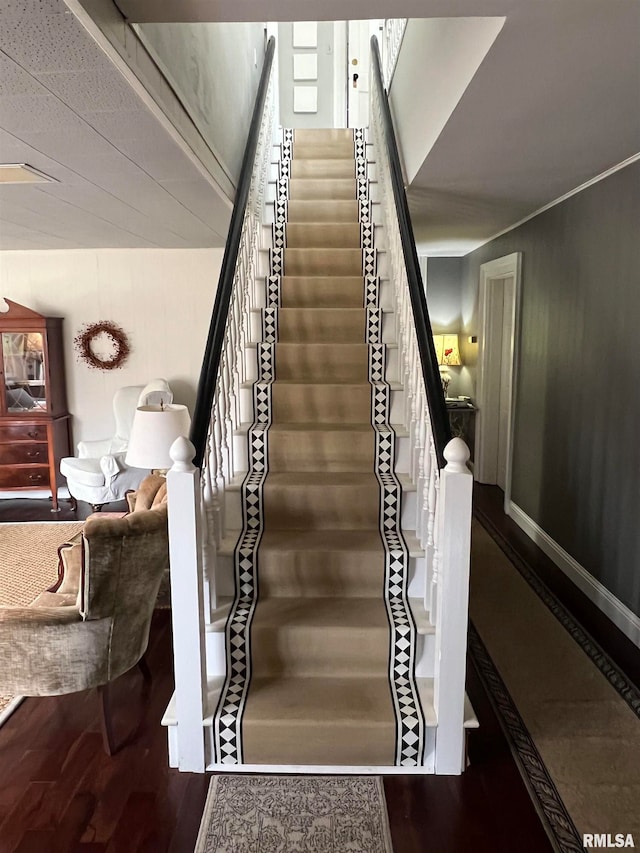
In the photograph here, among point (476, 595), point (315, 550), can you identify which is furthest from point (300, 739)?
point (476, 595)

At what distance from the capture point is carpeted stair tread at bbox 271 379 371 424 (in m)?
3.34

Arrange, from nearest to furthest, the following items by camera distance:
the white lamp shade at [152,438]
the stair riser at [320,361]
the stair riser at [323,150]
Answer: the white lamp shade at [152,438], the stair riser at [320,361], the stair riser at [323,150]

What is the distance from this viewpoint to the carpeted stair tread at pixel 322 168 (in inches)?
198

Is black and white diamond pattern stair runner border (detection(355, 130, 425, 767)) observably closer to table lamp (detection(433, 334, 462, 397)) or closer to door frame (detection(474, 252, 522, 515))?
door frame (detection(474, 252, 522, 515))

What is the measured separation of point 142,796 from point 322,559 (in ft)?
3.55

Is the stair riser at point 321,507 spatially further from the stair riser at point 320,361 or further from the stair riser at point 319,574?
the stair riser at point 320,361

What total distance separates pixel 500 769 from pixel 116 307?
514 centimetres

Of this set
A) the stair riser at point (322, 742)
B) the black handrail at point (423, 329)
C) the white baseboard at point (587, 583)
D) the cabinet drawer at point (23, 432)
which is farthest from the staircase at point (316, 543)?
the cabinet drawer at point (23, 432)

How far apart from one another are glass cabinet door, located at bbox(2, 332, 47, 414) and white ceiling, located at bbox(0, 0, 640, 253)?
62.0 inches

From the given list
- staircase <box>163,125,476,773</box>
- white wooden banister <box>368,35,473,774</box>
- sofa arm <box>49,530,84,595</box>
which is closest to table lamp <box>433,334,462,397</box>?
staircase <box>163,125,476,773</box>

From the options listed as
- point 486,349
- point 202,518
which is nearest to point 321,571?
point 202,518

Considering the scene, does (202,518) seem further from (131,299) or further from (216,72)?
(131,299)

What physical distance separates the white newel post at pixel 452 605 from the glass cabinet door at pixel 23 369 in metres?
4.74

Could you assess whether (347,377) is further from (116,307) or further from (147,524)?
(116,307)
